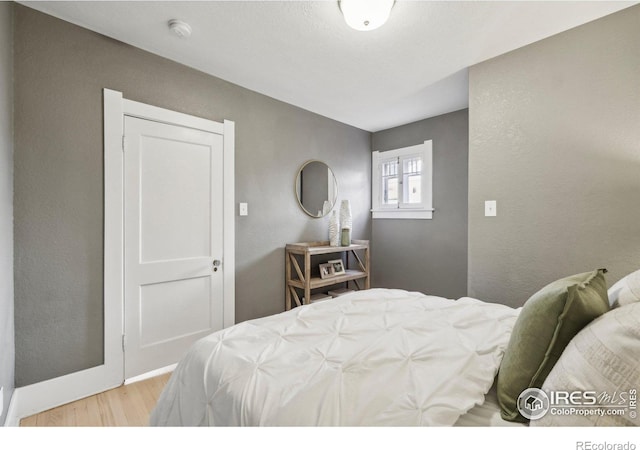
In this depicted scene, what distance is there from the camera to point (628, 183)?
171 centimetres

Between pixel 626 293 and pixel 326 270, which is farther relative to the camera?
pixel 326 270

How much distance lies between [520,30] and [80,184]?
298cm

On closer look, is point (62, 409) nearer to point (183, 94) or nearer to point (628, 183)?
point (183, 94)

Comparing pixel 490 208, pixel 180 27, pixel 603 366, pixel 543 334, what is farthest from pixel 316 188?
pixel 603 366

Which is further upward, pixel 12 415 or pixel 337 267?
pixel 337 267

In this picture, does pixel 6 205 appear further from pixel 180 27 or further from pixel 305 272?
pixel 305 272

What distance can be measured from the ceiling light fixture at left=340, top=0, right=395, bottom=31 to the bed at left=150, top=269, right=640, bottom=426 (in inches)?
60.5

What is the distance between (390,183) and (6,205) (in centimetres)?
351

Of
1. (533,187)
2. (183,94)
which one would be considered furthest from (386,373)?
(183,94)

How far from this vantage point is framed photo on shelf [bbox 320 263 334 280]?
10.2 ft

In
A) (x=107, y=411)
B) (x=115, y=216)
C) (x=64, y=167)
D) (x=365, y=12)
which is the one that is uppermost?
(x=365, y=12)

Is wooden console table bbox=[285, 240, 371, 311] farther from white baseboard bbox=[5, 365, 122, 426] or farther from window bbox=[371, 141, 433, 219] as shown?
white baseboard bbox=[5, 365, 122, 426]

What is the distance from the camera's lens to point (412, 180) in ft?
11.9

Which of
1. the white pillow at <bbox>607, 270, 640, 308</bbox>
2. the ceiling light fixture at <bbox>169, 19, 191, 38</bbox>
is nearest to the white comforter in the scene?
the white pillow at <bbox>607, 270, 640, 308</bbox>
